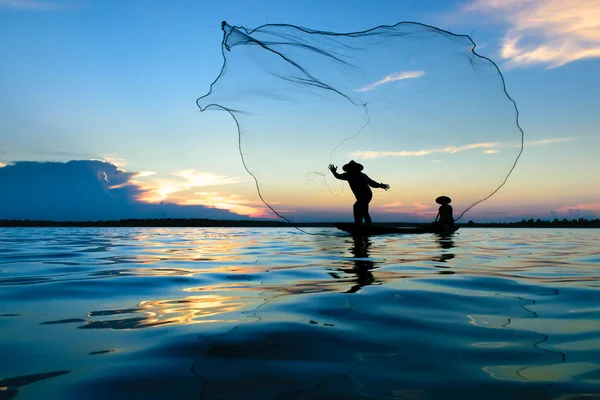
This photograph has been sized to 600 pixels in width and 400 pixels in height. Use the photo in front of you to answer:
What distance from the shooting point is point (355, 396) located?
2.37 m

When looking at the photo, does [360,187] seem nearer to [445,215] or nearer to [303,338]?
[445,215]

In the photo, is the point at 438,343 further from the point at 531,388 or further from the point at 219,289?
the point at 219,289

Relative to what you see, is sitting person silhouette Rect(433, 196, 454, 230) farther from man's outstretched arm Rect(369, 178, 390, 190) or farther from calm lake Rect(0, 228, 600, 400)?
calm lake Rect(0, 228, 600, 400)

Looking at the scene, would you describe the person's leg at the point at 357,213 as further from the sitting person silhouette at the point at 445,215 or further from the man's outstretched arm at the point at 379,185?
the sitting person silhouette at the point at 445,215

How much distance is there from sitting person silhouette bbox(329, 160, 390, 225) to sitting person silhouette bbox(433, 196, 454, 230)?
131 inches

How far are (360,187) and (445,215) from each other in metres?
4.74

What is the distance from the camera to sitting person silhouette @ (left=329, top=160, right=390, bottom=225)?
16.8 m

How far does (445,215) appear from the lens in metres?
20.1

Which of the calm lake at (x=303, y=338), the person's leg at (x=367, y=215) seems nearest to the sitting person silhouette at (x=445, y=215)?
the person's leg at (x=367, y=215)

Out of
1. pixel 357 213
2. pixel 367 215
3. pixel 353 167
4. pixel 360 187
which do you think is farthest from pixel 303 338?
pixel 367 215

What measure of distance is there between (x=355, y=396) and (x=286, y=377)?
47cm

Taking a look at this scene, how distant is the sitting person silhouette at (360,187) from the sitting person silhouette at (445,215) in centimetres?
332

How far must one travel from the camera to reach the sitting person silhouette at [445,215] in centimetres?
1962

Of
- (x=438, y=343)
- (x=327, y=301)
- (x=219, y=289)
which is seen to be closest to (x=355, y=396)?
(x=438, y=343)
